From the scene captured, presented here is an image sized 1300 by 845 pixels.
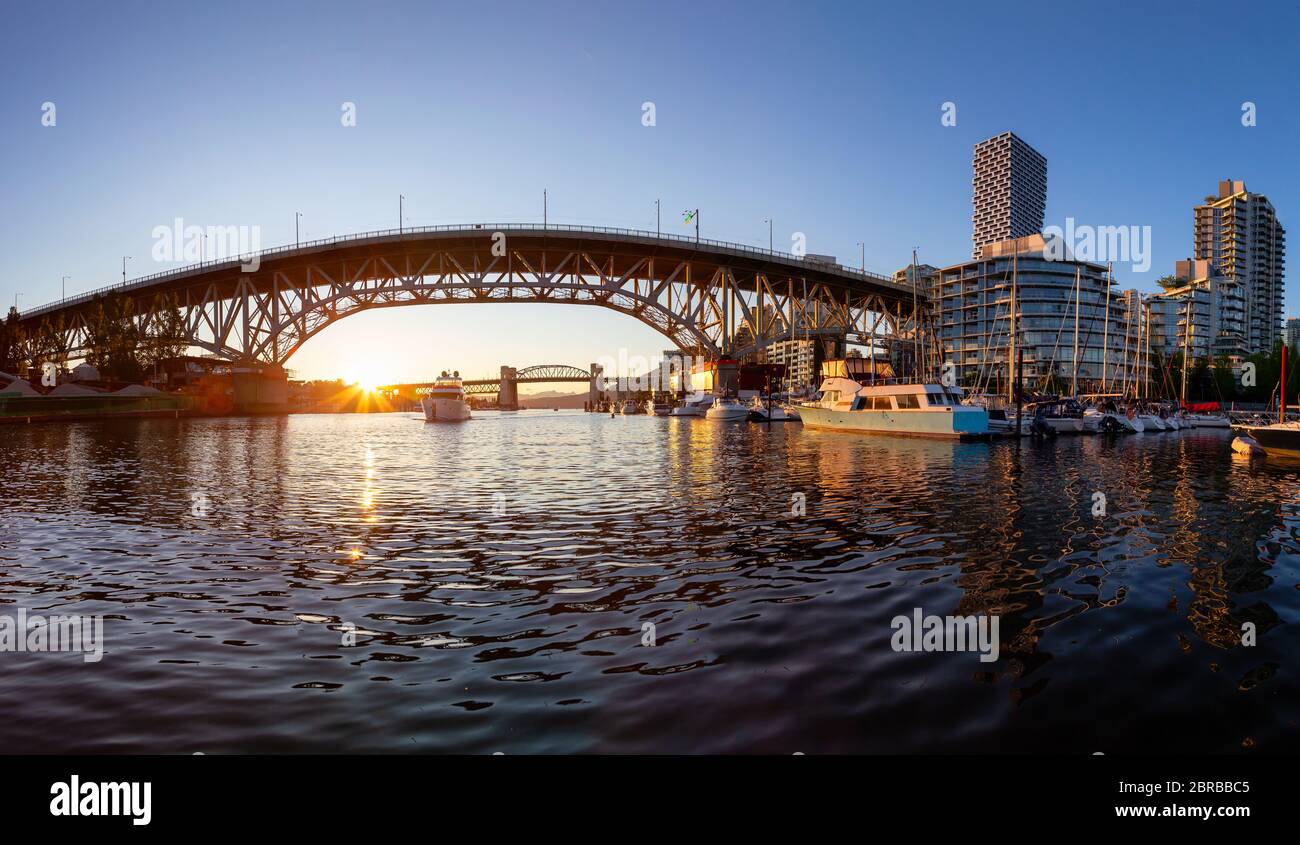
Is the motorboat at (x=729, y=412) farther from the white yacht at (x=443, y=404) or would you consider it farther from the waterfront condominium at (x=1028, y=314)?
the waterfront condominium at (x=1028, y=314)

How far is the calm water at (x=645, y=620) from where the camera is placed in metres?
5.18

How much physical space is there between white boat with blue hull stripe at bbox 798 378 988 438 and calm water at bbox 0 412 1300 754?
1004 inches

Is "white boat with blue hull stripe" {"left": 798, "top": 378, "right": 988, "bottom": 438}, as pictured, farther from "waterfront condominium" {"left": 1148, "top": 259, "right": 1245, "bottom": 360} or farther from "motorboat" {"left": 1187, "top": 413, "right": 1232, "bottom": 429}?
"waterfront condominium" {"left": 1148, "top": 259, "right": 1245, "bottom": 360}

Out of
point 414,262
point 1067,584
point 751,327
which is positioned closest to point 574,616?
point 1067,584

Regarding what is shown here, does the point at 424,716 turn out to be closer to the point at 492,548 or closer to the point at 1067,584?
the point at 492,548

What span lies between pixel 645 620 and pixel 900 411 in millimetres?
43308

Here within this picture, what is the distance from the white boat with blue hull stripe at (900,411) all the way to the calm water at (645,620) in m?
25.5

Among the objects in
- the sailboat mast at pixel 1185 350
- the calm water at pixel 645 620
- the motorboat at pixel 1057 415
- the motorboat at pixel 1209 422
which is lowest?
the calm water at pixel 645 620

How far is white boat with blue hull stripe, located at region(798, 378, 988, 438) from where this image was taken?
4347 cm

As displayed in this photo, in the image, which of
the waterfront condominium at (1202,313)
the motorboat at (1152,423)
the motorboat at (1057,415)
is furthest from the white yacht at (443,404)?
the waterfront condominium at (1202,313)

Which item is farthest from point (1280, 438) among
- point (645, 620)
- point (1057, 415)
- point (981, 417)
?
point (645, 620)

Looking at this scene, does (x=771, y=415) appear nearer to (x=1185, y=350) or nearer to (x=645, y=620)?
(x=1185, y=350)
